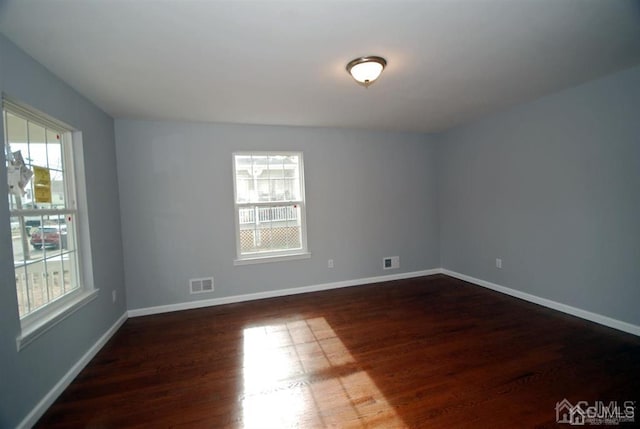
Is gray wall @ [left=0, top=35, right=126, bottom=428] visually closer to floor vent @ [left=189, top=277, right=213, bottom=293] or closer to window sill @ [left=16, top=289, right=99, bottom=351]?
window sill @ [left=16, top=289, right=99, bottom=351]

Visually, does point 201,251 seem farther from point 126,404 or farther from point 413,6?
point 413,6

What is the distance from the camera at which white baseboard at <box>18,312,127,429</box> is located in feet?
5.67

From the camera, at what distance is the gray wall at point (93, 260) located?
1.60 m

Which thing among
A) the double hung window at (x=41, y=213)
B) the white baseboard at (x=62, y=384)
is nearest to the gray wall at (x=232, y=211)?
the white baseboard at (x=62, y=384)

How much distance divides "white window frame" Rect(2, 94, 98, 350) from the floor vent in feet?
3.67

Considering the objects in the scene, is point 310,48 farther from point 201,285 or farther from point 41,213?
point 201,285

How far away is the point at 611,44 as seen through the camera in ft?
6.73

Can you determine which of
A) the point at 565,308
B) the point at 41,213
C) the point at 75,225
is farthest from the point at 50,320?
the point at 565,308

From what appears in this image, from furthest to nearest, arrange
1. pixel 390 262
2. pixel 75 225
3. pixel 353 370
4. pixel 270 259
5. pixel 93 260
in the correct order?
pixel 390 262
pixel 270 259
pixel 93 260
pixel 75 225
pixel 353 370

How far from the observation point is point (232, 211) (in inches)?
147

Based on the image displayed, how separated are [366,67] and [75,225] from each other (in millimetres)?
2808

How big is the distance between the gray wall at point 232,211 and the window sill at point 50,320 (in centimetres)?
101

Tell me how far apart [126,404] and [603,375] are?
3.34m

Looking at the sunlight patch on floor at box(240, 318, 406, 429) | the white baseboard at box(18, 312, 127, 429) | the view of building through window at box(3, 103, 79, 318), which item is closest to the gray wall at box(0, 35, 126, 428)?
the white baseboard at box(18, 312, 127, 429)
